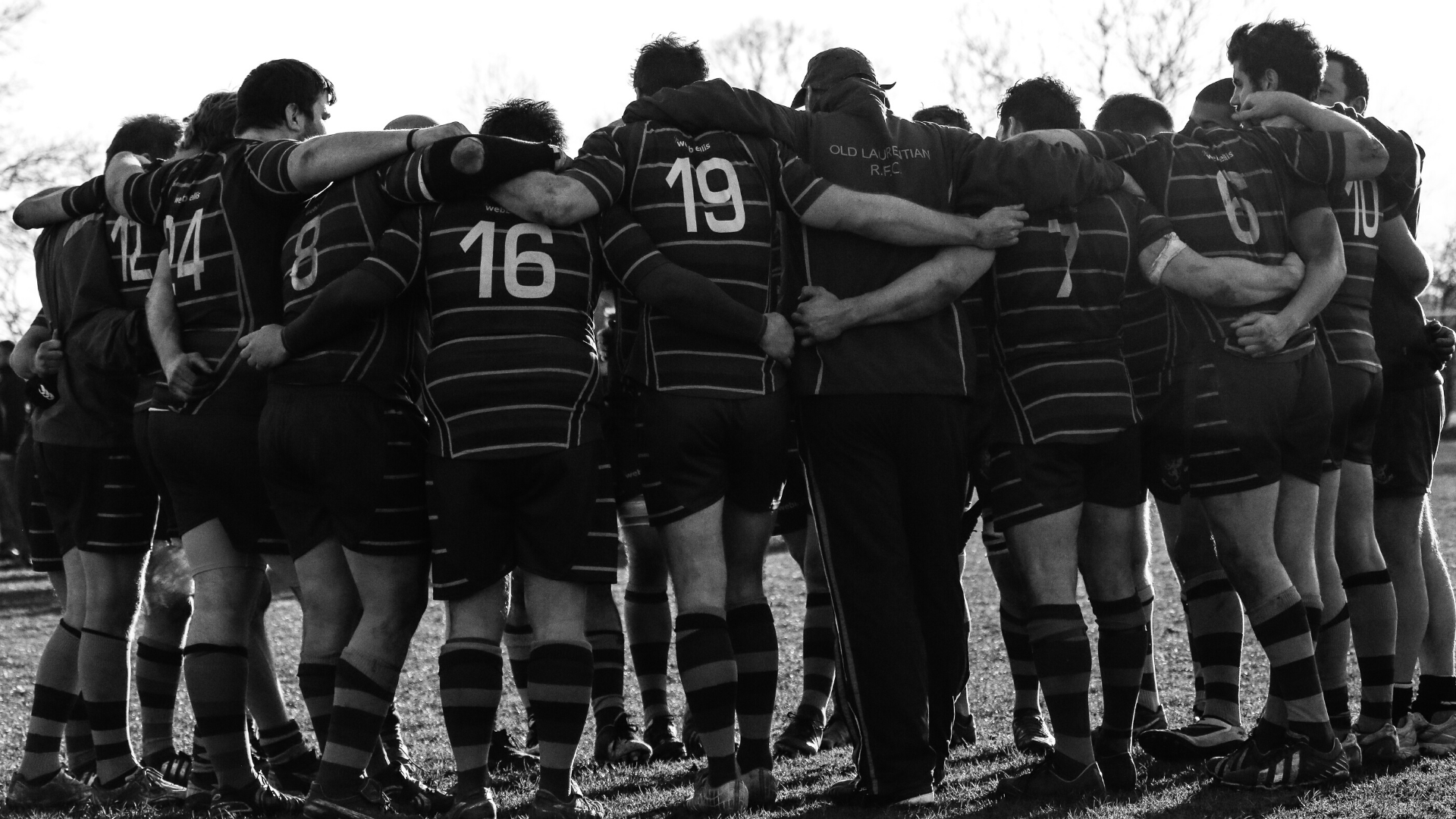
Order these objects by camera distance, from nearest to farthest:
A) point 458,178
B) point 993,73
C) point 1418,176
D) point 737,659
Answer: point 458,178
point 737,659
point 1418,176
point 993,73

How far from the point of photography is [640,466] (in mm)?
4684

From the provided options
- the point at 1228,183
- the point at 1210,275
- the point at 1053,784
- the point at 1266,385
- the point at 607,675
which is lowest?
the point at 1053,784

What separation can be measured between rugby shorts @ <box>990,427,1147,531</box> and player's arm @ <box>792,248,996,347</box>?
508 mm

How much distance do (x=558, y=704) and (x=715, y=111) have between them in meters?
1.84

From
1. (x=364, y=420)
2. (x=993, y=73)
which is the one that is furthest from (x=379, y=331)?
(x=993, y=73)

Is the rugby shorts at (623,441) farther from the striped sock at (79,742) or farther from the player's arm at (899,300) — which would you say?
the striped sock at (79,742)

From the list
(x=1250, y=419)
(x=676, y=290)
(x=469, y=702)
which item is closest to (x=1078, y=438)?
(x=1250, y=419)

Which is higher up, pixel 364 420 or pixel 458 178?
pixel 458 178

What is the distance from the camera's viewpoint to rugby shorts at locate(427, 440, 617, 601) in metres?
4.38

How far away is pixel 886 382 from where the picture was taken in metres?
4.66

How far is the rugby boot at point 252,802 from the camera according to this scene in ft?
15.8

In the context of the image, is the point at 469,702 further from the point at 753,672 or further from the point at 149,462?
the point at 149,462

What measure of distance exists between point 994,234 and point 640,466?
1297 mm

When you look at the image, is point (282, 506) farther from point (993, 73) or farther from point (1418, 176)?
point (993, 73)
